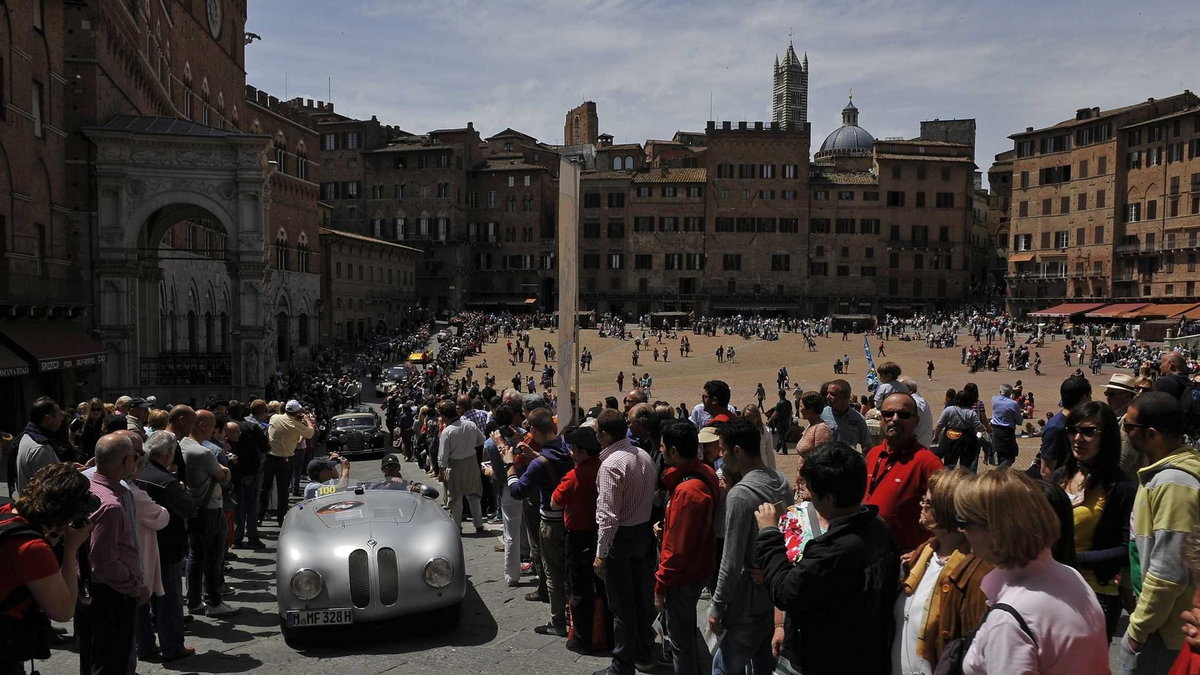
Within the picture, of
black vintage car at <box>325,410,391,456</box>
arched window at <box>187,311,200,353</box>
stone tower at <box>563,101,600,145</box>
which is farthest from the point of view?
stone tower at <box>563,101,600,145</box>

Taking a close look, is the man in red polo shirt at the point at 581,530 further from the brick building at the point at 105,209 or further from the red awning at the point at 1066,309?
the red awning at the point at 1066,309

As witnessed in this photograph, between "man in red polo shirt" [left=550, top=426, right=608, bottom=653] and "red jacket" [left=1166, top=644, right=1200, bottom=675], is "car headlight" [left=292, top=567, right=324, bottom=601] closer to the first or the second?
"man in red polo shirt" [left=550, top=426, right=608, bottom=653]

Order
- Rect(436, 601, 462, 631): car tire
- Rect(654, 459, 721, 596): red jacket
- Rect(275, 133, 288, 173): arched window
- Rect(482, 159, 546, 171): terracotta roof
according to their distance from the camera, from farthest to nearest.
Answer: Rect(482, 159, 546, 171): terracotta roof, Rect(275, 133, 288, 173): arched window, Rect(436, 601, 462, 631): car tire, Rect(654, 459, 721, 596): red jacket

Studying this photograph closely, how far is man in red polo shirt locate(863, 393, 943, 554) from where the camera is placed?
472cm

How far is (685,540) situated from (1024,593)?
2524 millimetres

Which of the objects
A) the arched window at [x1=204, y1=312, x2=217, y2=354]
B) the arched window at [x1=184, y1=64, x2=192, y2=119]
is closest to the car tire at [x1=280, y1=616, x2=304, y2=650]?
the arched window at [x1=204, y1=312, x2=217, y2=354]

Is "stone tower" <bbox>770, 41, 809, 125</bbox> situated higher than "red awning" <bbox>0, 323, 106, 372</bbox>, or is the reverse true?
"stone tower" <bbox>770, 41, 809, 125</bbox>

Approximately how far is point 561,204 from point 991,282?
9220 centimetres

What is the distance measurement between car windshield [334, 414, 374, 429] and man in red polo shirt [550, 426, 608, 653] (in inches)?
689

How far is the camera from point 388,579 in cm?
660

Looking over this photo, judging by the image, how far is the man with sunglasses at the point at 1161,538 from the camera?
3.88 metres

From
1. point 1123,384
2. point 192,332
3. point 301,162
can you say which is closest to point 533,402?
point 1123,384

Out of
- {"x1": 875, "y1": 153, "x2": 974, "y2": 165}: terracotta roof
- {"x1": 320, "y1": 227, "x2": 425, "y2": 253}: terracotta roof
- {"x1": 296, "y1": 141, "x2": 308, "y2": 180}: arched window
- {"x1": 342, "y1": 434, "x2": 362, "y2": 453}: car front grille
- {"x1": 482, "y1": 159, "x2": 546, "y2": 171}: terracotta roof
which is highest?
{"x1": 875, "y1": 153, "x2": 974, "y2": 165}: terracotta roof

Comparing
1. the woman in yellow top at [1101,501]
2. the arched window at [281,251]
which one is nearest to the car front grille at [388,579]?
the woman in yellow top at [1101,501]
